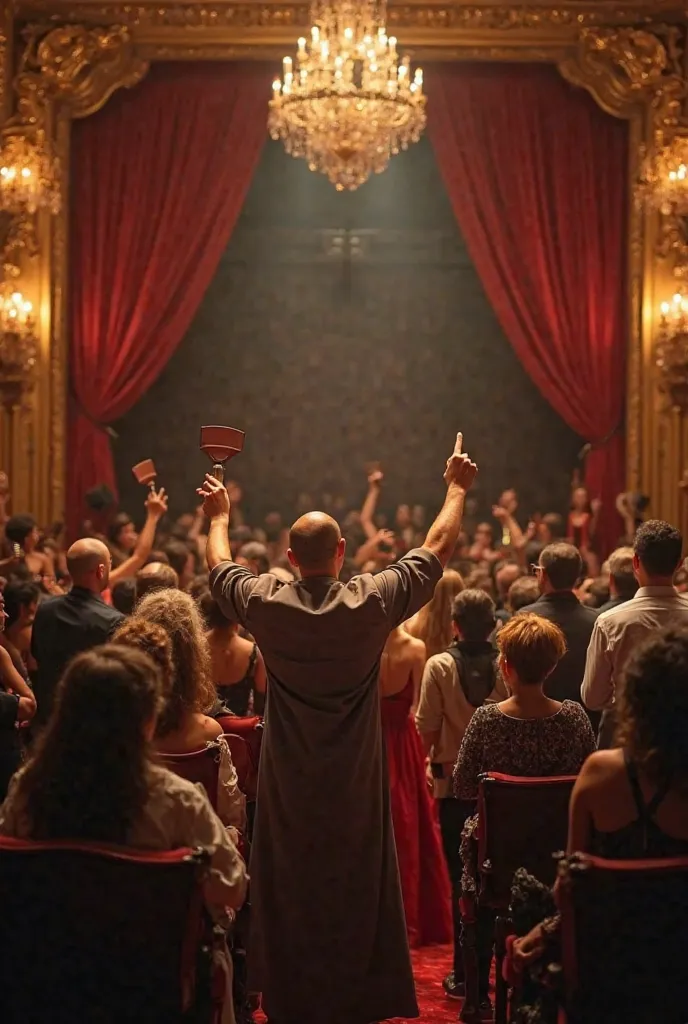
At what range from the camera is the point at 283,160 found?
593 inches

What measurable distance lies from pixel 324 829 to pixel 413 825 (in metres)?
2.15

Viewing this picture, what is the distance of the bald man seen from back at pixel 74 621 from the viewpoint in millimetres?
5738

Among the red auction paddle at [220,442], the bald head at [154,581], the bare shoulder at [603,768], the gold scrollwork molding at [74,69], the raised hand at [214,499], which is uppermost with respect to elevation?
the gold scrollwork molding at [74,69]

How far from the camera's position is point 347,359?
49.5ft

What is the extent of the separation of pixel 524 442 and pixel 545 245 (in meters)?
2.77

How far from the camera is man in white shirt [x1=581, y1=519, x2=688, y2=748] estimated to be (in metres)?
5.20

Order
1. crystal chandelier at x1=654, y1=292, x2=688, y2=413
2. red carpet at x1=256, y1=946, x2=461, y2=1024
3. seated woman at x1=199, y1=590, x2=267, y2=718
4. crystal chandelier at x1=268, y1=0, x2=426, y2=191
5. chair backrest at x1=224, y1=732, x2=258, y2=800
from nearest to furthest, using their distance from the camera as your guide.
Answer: chair backrest at x1=224, y1=732, x2=258, y2=800
red carpet at x1=256, y1=946, x2=461, y2=1024
seated woman at x1=199, y1=590, x2=267, y2=718
crystal chandelier at x1=268, y1=0, x2=426, y2=191
crystal chandelier at x1=654, y1=292, x2=688, y2=413

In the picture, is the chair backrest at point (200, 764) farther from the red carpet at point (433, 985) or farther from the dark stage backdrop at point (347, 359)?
the dark stage backdrop at point (347, 359)

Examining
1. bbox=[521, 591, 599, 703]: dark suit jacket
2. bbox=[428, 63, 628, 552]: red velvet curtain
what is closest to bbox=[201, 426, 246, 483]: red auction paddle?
bbox=[521, 591, 599, 703]: dark suit jacket

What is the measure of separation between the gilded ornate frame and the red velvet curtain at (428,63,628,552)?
1.21 feet

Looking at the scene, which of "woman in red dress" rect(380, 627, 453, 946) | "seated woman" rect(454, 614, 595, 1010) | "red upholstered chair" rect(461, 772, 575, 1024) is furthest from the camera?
"woman in red dress" rect(380, 627, 453, 946)

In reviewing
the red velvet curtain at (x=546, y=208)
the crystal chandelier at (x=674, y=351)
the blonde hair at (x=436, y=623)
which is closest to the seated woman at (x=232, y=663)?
the blonde hair at (x=436, y=623)

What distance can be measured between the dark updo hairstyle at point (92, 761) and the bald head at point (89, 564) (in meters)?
2.58

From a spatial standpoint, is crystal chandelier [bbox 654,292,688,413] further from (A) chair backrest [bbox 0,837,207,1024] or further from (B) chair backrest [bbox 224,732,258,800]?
(A) chair backrest [bbox 0,837,207,1024]
